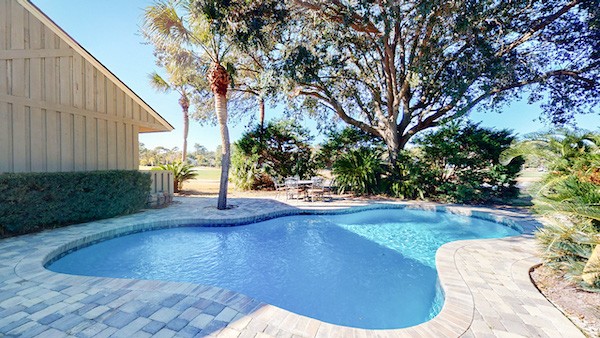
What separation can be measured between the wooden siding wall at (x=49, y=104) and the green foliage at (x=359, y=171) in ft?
31.8

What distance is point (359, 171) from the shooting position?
40.9ft

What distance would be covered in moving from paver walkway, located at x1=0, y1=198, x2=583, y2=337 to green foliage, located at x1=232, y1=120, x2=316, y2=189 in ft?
33.9

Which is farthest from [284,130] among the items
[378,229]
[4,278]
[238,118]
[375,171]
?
[4,278]

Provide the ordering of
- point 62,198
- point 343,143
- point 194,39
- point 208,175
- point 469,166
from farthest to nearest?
point 208,175
point 343,143
point 469,166
point 194,39
point 62,198

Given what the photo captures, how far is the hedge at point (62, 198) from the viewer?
523 cm

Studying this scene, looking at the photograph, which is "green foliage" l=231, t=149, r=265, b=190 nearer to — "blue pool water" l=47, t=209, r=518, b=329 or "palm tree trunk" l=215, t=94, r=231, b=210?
"palm tree trunk" l=215, t=94, r=231, b=210

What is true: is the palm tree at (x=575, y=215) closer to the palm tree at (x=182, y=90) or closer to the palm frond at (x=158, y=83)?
the palm tree at (x=182, y=90)

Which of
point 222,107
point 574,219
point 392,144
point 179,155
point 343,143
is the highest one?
point 179,155

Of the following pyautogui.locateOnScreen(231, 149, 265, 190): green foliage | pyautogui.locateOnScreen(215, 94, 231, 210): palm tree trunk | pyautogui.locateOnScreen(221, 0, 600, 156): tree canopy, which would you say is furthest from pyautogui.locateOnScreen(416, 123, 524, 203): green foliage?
pyautogui.locateOnScreen(215, 94, 231, 210): palm tree trunk

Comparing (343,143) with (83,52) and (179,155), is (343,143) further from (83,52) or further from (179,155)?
(179,155)

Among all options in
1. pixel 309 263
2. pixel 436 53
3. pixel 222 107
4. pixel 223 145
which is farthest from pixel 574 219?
pixel 222 107

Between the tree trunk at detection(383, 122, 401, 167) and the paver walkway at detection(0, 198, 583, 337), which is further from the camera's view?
the tree trunk at detection(383, 122, 401, 167)

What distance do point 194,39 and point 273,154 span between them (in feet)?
25.1

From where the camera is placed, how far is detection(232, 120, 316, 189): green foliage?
14.4 meters
